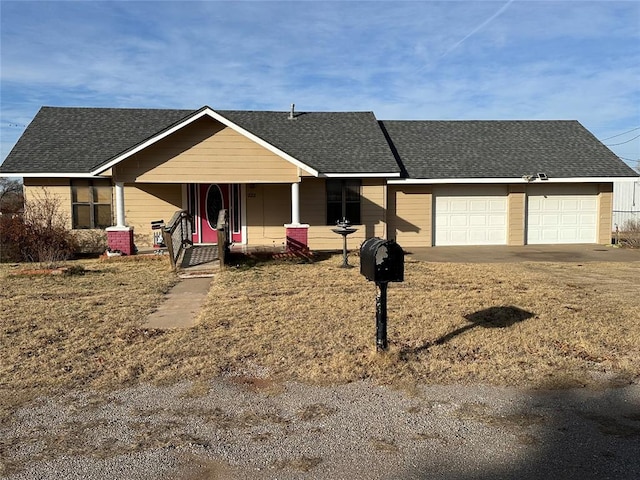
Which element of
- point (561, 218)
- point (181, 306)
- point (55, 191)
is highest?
point (55, 191)

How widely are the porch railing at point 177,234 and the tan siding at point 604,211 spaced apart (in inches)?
541

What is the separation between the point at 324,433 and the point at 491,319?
3922 mm

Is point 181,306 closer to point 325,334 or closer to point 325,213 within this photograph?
point 325,334

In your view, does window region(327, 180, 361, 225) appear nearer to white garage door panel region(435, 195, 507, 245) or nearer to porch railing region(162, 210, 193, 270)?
white garage door panel region(435, 195, 507, 245)

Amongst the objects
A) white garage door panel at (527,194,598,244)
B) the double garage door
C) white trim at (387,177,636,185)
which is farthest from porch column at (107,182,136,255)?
white garage door panel at (527,194,598,244)

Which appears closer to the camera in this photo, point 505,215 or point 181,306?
point 181,306

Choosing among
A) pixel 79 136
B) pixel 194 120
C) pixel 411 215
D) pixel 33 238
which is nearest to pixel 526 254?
pixel 411 215

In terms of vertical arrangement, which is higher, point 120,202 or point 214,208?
point 120,202

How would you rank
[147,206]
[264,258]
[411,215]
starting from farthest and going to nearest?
[411,215]
[147,206]
[264,258]

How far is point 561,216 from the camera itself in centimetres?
1872

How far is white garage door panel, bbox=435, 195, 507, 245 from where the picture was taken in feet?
59.9

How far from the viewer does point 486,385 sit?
4852 mm

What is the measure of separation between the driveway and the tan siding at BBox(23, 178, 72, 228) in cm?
1033

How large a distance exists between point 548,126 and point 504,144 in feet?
9.85
